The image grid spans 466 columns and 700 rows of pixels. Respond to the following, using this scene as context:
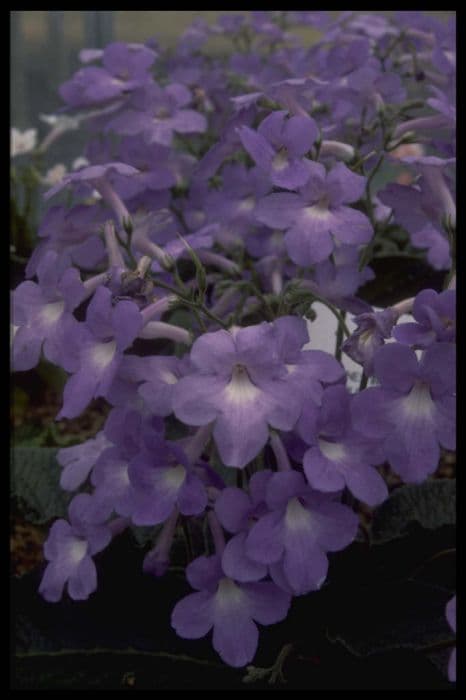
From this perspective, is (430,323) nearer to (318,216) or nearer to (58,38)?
(318,216)

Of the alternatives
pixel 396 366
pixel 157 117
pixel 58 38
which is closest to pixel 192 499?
pixel 396 366

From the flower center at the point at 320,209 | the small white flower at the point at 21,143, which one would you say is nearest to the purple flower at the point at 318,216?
the flower center at the point at 320,209

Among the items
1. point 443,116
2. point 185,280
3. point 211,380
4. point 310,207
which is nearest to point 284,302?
point 310,207

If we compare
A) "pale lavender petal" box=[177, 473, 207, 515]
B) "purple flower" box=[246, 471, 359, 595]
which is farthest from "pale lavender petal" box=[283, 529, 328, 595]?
"pale lavender petal" box=[177, 473, 207, 515]

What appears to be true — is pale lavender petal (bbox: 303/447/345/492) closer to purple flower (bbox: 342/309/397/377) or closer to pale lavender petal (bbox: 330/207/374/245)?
purple flower (bbox: 342/309/397/377)

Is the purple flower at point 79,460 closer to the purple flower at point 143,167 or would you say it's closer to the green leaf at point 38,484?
the green leaf at point 38,484

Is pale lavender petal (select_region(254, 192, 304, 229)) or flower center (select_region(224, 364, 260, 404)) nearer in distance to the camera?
flower center (select_region(224, 364, 260, 404))
